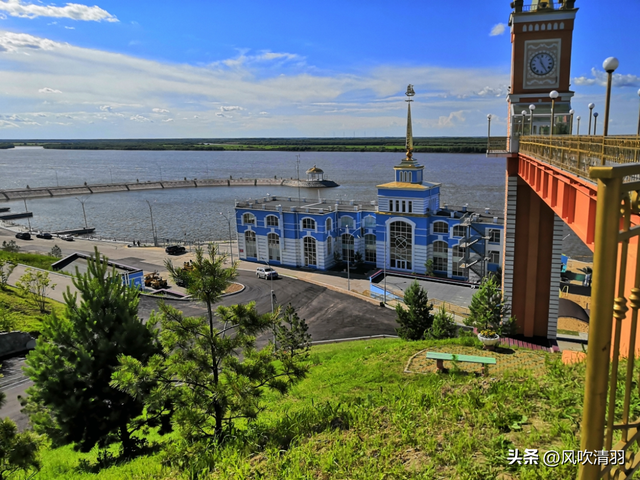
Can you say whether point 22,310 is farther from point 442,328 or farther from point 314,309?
point 442,328

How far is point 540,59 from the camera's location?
21.0 metres

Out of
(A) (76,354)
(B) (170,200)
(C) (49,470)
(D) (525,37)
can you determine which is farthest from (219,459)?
(B) (170,200)

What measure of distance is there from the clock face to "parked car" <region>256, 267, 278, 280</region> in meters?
27.1

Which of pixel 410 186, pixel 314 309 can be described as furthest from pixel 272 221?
pixel 314 309

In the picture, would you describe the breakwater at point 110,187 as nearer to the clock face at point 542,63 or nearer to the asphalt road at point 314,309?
the asphalt road at point 314,309

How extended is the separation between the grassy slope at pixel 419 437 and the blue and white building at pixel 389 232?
1189 inches

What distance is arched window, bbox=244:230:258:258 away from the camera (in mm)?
48969

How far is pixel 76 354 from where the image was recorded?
12.1 m

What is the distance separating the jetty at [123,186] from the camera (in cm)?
11394

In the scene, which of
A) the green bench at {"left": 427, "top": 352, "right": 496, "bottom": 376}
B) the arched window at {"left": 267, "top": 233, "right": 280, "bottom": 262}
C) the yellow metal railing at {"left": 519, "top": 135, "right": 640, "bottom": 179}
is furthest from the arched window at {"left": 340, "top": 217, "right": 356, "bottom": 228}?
the yellow metal railing at {"left": 519, "top": 135, "right": 640, "bottom": 179}

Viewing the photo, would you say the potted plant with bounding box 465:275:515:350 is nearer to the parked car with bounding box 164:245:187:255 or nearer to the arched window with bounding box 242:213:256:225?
the arched window with bounding box 242:213:256:225

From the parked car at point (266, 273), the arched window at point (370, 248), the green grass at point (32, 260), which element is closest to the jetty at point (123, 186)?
the green grass at point (32, 260)

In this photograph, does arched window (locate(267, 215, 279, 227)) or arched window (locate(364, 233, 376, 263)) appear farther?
arched window (locate(267, 215, 279, 227))

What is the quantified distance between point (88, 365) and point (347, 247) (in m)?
35.7
